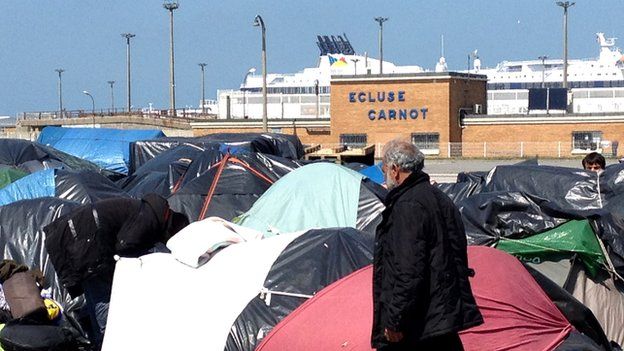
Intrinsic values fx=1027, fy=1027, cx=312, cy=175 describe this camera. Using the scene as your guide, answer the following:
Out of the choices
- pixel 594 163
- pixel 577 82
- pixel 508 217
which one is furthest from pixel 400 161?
pixel 577 82

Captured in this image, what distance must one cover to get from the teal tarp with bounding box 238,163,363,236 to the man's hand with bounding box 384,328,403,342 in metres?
5.05

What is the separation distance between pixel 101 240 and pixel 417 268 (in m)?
4.29

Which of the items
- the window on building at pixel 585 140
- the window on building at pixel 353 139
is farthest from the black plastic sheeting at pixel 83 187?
the window on building at pixel 353 139

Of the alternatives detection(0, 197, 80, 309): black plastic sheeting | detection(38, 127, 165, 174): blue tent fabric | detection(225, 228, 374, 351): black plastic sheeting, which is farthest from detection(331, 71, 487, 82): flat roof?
detection(225, 228, 374, 351): black plastic sheeting

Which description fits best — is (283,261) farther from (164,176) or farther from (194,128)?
(194,128)

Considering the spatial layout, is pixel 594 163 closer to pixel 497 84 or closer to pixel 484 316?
pixel 484 316

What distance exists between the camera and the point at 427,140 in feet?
164

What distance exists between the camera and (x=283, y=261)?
7.65 m

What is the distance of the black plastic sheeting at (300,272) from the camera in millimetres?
7285

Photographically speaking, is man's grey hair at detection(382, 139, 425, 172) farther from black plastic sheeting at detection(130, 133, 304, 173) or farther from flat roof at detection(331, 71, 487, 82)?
flat roof at detection(331, 71, 487, 82)

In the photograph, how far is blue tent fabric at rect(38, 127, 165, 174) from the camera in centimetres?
2233

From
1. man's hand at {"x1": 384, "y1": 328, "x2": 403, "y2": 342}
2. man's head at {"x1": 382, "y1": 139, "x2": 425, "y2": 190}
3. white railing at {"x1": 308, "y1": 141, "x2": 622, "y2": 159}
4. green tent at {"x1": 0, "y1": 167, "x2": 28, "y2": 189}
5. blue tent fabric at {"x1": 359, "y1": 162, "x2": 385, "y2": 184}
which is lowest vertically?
white railing at {"x1": 308, "y1": 141, "x2": 622, "y2": 159}

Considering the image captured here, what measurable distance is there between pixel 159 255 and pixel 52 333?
3.66 ft

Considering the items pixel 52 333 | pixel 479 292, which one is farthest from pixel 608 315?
pixel 52 333
